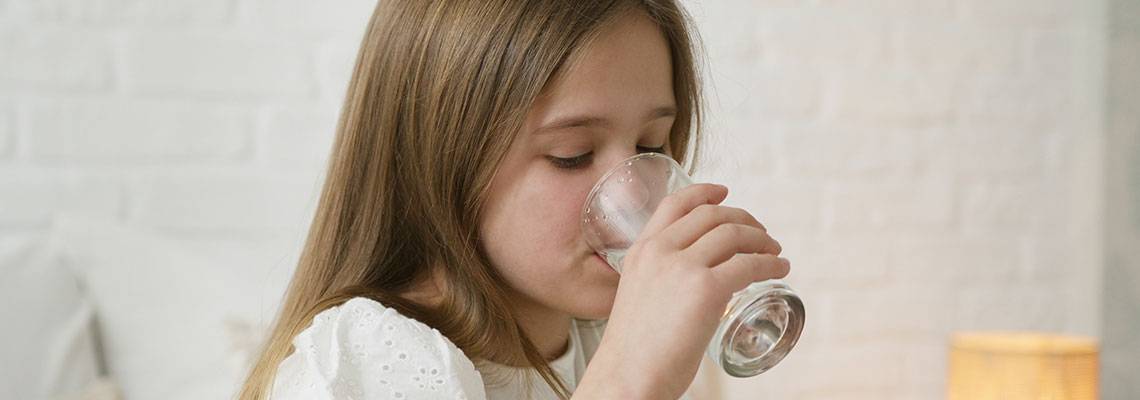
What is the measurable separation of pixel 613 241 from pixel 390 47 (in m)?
0.28

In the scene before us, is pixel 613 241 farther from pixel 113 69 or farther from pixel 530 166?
pixel 113 69

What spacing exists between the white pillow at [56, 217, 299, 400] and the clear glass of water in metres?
0.64

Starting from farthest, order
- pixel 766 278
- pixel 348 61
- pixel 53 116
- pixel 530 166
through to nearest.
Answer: pixel 348 61
pixel 53 116
pixel 530 166
pixel 766 278

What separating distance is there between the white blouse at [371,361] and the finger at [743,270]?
0.20m

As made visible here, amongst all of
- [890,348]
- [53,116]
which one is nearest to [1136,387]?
[890,348]

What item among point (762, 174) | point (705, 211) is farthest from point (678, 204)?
point (762, 174)

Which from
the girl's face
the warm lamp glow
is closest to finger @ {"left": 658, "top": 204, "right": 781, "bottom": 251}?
the girl's face

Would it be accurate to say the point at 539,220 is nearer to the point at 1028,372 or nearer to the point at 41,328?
the point at 41,328

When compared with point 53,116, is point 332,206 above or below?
below

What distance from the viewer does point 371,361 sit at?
2.73 ft

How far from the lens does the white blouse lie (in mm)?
811

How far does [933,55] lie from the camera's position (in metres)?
2.01

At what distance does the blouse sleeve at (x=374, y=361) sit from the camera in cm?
81

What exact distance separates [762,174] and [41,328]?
1040 mm
